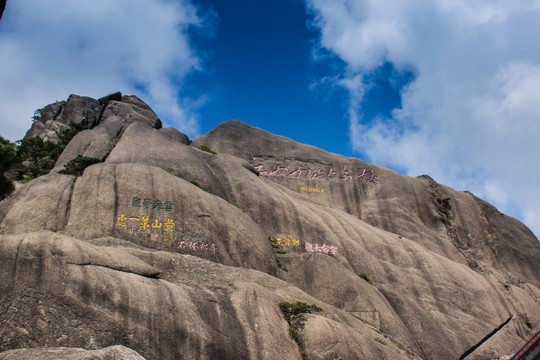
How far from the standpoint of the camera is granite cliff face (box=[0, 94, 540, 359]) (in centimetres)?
1220

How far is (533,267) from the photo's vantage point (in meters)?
35.4

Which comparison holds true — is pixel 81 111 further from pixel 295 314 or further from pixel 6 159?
pixel 295 314

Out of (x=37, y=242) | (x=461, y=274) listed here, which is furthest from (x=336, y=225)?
(x=37, y=242)

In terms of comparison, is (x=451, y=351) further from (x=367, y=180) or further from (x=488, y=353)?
(x=367, y=180)

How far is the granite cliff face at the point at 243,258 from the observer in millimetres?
12203

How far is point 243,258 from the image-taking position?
21.7 metres

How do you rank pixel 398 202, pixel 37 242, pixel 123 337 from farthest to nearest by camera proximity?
pixel 398 202, pixel 37 242, pixel 123 337

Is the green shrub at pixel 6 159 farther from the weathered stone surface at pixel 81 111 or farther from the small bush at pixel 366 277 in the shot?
the weathered stone surface at pixel 81 111

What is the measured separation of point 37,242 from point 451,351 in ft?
62.6

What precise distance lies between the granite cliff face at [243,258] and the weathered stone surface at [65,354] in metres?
0.05

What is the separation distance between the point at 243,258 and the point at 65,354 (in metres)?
12.6

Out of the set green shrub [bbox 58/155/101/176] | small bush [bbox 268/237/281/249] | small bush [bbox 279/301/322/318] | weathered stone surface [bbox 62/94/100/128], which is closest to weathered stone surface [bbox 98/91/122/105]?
weathered stone surface [bbox 62/94/100/128]

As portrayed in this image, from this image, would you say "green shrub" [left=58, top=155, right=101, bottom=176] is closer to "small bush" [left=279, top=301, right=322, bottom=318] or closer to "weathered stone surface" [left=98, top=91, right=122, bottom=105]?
"small bush" [left=279, top=301, right=322, bottom=318]

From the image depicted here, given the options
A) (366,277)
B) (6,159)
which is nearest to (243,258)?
(366,277)
